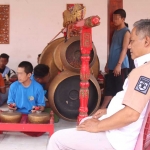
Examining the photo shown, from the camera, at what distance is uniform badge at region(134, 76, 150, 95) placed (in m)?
1.45

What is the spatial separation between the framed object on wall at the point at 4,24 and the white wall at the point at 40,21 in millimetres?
76

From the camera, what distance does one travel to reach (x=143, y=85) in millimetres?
1454

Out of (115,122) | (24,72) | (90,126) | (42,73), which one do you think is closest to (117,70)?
(42,73)

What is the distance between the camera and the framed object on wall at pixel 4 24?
571cm

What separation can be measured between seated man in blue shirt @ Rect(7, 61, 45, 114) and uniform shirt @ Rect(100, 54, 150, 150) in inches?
59.3

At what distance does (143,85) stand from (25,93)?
6.02 feet

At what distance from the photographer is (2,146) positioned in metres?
2.77

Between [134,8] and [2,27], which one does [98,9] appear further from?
[2,27]

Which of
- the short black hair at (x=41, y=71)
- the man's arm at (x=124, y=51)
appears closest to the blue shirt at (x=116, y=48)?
the man's arm at (x=124, y=51)

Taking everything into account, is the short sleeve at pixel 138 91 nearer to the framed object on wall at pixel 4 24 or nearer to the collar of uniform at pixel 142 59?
the collar of uniform at pixel 142 59

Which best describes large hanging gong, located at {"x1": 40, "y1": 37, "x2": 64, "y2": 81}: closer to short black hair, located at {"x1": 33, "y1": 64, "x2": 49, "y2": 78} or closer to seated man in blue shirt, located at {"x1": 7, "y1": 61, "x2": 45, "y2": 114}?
short black hair, located at {"x1": 33, "y1": 64, "x2": 49, "y2": 78}

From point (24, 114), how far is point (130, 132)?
1.70m

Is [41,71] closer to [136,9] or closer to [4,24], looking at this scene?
[4,24]

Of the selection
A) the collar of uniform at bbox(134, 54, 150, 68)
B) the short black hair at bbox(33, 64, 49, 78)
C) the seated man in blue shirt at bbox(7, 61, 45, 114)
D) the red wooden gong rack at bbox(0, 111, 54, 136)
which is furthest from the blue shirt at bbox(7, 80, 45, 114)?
the collar of uniform at bbox(134, 54, 150, 68)
